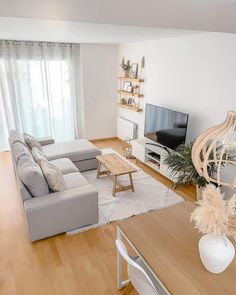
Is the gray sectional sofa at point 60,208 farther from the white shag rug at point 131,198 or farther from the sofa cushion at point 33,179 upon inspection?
the white shag rug at point 131,198

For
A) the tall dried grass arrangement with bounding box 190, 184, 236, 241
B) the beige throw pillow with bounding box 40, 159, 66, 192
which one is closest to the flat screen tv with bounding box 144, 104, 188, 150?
the beige throw pillow with bounding box 40, 159, 66, 192

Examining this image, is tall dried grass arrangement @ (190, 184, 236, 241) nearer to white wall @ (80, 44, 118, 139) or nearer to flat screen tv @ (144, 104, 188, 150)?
flat screen tv @ (144, 104, 188, 150)

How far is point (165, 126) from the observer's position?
168 inches

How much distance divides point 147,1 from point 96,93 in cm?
489

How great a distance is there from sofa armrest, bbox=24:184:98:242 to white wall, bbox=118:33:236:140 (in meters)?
2.16

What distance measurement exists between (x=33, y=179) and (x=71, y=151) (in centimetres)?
180

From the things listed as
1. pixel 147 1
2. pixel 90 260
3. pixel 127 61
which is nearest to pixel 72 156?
pixel 90 260

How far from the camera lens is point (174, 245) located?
1673 millimetres

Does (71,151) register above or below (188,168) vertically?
below

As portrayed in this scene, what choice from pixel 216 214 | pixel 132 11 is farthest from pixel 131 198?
pixel 132 11

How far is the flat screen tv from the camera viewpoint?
390 cm

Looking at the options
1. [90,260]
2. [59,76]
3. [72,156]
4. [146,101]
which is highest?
[59,76]

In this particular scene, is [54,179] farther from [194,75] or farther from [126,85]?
[126,85]

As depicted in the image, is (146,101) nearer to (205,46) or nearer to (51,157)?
(205,46)
